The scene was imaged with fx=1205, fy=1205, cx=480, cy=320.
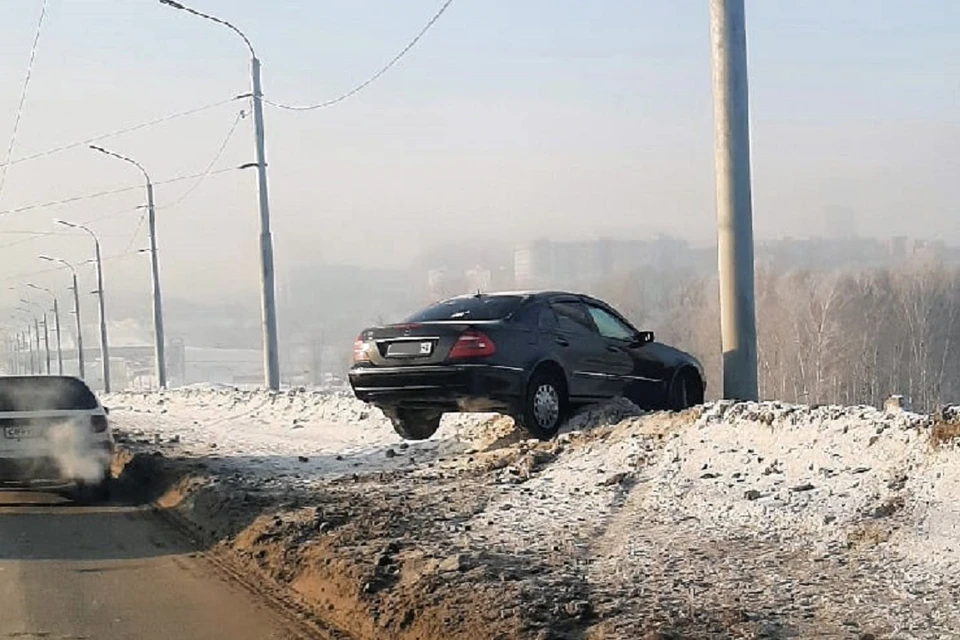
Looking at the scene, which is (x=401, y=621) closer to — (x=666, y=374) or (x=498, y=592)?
(x=498, y=592)

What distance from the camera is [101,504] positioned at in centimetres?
1257

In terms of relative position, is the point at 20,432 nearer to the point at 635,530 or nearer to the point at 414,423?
the point at 414,423

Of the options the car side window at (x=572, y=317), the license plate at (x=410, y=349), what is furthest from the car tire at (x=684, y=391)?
the license plate at (x=410, y=349)

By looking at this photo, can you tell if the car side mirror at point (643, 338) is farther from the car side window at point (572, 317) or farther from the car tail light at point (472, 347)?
the car tail light at point (472, 347)

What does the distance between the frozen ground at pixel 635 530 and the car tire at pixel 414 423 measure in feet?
2.66

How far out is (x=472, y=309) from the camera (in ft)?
41.7

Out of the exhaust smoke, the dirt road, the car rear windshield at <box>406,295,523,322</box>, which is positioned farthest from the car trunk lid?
the exhaust smoke

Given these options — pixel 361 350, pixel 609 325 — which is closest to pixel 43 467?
pixel 361 350

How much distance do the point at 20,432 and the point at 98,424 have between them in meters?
0.90

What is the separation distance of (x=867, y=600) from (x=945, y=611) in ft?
1.29

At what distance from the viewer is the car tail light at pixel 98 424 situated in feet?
43.0

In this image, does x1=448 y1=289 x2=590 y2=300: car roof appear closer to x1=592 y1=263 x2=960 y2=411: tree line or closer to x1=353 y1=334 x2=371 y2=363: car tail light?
x1=353 y1=334 x2=371 y2=363: car tail light

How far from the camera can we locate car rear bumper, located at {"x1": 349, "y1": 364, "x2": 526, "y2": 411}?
1186 cm

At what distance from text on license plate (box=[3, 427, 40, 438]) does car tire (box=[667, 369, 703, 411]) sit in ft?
22.9
